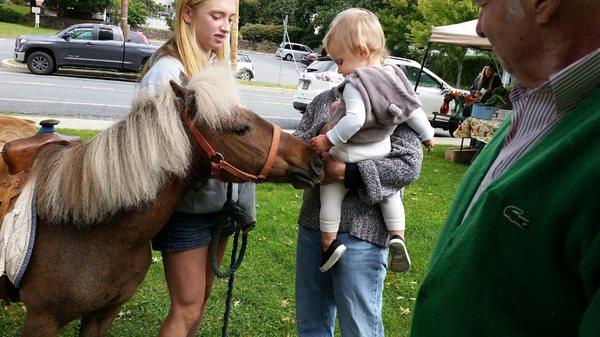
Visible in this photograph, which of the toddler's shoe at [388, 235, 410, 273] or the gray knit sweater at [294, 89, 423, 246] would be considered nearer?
the gray knit sweater at [294, 89, 423, 246]

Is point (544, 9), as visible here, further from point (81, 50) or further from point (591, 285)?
point (81, 50)

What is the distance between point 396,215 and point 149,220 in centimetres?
107

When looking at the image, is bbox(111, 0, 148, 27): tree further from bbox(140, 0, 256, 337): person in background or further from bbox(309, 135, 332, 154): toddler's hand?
bbox(309, 135, 332, 154): toddler's hand

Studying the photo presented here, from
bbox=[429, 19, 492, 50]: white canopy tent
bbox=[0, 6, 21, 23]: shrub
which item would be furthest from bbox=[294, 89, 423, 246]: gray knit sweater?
bbox=[0, 6, 21, 23]: shrub

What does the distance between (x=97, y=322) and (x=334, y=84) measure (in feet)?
31.0

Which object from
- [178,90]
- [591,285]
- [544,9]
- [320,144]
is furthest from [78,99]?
[591,285]

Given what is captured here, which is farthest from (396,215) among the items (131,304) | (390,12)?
(390,12)

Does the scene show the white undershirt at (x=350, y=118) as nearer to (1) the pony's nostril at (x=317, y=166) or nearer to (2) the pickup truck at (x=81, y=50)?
(1) the pony's nostril at (x=317, y=166)

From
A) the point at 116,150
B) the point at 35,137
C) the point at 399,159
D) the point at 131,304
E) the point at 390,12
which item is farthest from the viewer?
the point at 390,12

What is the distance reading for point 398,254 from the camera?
2451 millimetres

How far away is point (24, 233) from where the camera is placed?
2.17 meters

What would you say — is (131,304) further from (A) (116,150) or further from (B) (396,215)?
(B) (396,215)

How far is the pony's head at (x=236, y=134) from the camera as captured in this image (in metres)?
2.13

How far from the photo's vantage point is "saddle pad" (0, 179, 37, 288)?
216 centimetres
